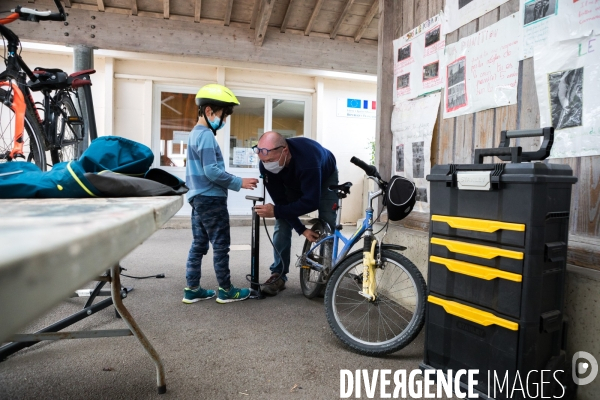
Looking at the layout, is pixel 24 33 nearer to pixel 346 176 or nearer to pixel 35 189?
pixel 35 189

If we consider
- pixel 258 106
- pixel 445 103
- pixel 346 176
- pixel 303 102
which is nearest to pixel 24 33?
pixel 258 106

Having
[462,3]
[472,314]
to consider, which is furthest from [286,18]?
[472,314]

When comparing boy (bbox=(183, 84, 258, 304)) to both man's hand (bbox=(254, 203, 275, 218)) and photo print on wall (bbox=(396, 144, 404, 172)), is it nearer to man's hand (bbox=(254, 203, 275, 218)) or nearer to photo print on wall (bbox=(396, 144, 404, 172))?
man's hand (bbox=(254, 203, 275, 218))

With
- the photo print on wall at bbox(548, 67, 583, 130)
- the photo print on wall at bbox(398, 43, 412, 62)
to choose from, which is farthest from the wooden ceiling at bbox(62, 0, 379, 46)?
the photo print on wall at bbox(548, 67, 583, 130)

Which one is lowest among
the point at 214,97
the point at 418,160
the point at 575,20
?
the point at 418,160

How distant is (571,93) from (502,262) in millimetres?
863

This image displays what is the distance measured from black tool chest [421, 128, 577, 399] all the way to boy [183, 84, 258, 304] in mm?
1517

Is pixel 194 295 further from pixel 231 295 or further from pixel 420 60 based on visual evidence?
pixel 420 60

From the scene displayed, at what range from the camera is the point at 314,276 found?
3057 millimetres

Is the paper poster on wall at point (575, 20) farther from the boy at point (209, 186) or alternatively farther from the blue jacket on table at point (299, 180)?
the boy at point (209, 186)

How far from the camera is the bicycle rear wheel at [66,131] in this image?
2941 millimetres

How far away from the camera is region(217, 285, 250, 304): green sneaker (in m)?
2.92

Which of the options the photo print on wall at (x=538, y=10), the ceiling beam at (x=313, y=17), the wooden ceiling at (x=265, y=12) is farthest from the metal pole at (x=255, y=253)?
the ceiling beam at (x=313, y=17)

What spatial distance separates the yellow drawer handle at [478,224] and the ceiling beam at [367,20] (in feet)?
15.0
